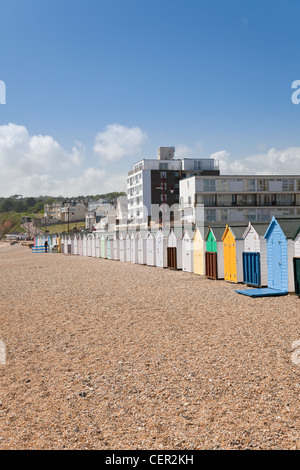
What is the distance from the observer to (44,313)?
14711 millimetres

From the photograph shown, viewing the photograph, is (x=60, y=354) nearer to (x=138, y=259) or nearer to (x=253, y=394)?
(x=253, y=394)

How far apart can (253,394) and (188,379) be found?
1266 millimetres

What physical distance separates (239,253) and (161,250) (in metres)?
11.7

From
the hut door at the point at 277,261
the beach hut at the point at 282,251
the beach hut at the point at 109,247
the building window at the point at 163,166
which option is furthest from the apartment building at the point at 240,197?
the hut door at the point at 277,261

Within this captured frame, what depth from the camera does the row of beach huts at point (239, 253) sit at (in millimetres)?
17359

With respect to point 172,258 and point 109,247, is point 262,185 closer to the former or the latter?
point 109,247

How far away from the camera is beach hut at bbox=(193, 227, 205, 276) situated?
82.7ft

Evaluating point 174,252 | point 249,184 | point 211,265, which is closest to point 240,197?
point 249,184

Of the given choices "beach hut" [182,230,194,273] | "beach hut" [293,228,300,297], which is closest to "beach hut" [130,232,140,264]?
"beach hut" [182,230,194,273]

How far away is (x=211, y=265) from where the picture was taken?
23578 millimetres

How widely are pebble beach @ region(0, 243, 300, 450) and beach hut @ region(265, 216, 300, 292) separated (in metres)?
2.24

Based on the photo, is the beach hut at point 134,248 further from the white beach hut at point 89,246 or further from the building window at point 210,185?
the building window at point 210,185

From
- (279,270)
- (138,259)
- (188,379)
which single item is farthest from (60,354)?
(138,259)

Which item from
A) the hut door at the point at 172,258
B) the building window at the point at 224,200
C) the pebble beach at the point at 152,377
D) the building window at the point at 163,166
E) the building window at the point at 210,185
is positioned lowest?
the pebble beach at the point at 152,377
